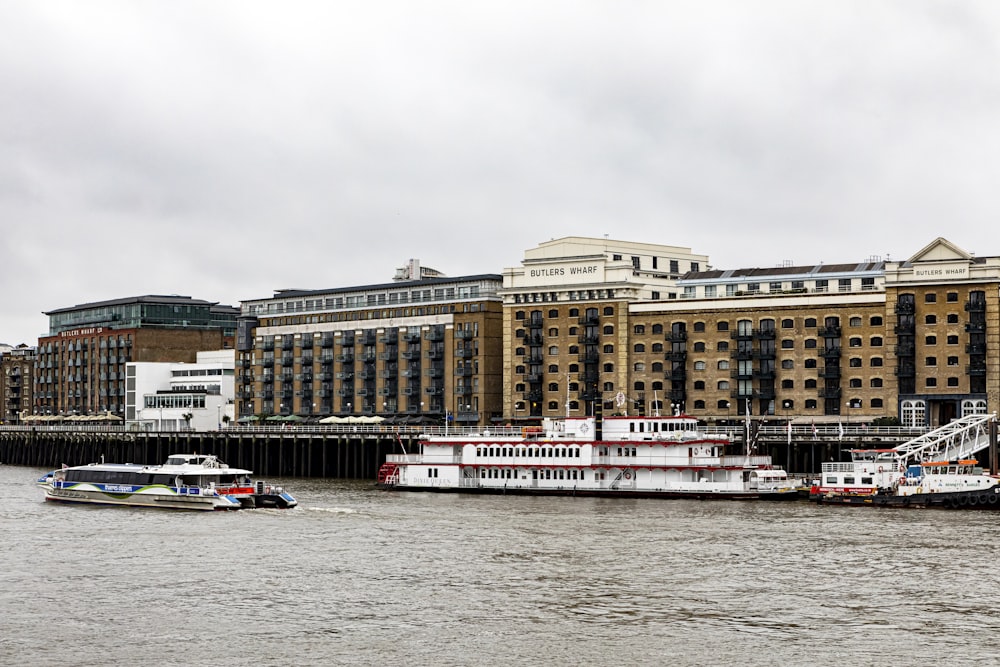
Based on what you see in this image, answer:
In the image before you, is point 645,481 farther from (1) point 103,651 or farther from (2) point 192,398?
(2) point 192,398

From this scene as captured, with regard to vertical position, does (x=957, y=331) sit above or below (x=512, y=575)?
above

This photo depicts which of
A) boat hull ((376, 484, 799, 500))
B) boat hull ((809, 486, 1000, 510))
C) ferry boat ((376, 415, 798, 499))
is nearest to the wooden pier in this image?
ferry boat ((376, 415, 798, 499))

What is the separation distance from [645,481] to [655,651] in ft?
192

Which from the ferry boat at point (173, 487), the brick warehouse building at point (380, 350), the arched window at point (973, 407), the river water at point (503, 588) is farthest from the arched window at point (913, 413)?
the ferry boat at point (173, 487)

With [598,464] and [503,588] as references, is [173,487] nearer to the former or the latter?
[598,464]

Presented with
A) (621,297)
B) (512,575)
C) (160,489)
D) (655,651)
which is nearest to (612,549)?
(512,575)

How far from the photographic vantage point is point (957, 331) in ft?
439

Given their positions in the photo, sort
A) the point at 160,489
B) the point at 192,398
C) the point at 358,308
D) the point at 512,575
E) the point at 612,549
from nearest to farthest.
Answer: the point at 512,575, the point at 612,549, the point at 160,489, the point at 358,308, the point at 192,398

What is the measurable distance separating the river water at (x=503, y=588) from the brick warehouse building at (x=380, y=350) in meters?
69.0

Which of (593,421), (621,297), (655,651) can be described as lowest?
(655,651)

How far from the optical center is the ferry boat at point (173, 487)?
100688 millimetres

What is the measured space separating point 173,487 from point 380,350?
2754 inches

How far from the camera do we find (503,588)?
208 feet

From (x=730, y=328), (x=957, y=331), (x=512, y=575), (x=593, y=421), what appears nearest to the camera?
(x=512, y=575)
